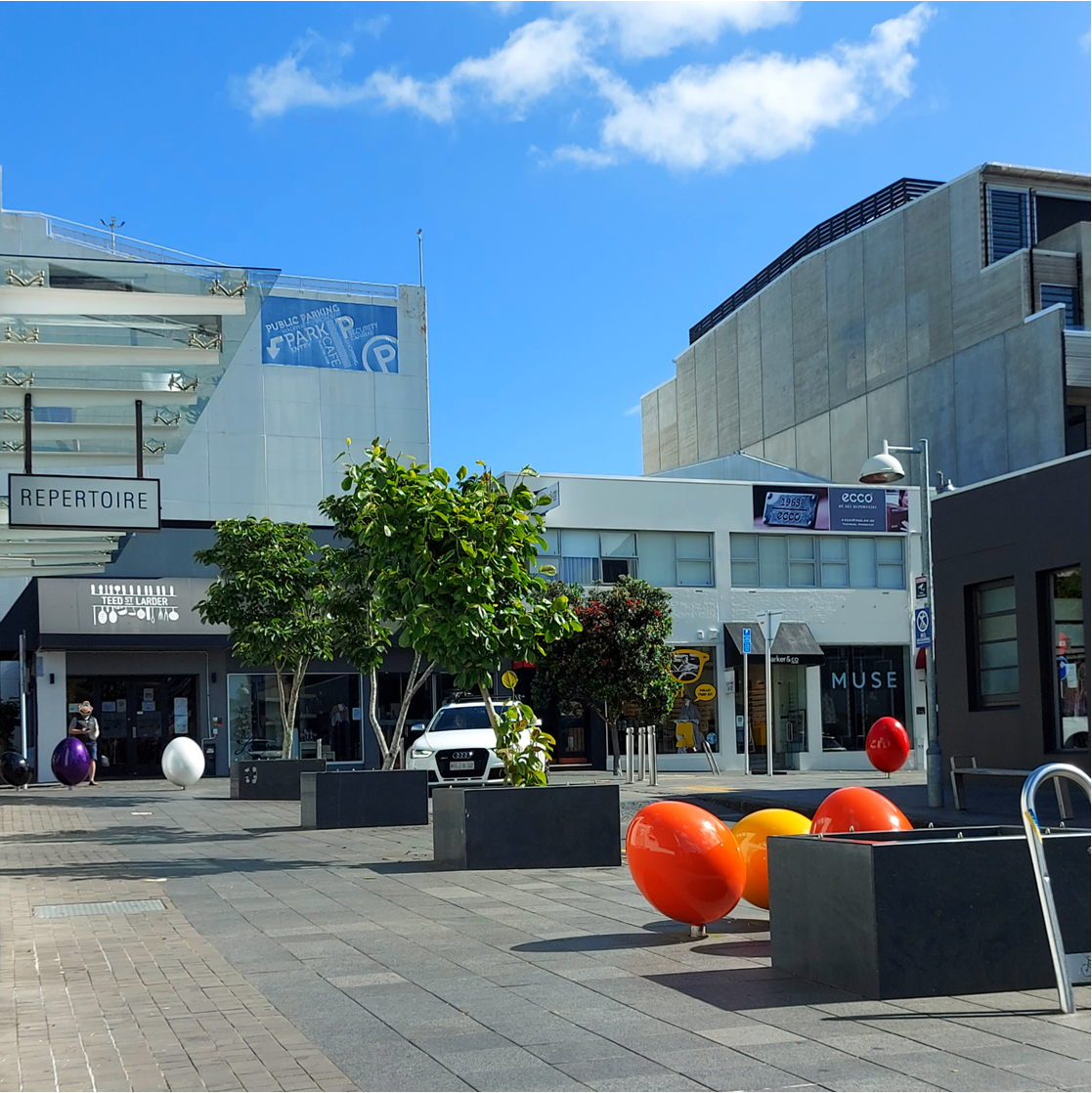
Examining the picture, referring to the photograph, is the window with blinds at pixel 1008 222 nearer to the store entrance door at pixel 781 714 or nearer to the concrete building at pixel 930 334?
the concrete building at pixel 930 334

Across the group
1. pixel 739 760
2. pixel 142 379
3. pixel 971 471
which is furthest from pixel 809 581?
pixel 142 379

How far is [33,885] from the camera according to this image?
484 inches

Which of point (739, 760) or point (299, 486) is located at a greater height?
point (299, 486)

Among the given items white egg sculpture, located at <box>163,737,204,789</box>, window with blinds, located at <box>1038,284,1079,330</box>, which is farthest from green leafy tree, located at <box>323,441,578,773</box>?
window with blinds, located at <box>1038,284,1079,330</box>

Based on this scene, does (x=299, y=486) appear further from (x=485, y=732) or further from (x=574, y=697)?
(x=485, y=732)

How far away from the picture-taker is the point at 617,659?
31.5m

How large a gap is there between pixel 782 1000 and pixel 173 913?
5.46 m

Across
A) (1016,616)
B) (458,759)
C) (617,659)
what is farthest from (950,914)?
(617,659)

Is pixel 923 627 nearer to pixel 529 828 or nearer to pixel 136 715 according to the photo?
pixel 529 828

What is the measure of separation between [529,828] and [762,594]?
2700cm

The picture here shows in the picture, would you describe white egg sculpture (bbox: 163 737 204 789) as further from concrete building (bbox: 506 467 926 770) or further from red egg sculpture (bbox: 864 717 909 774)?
red egg sculpture (bbox: 864 717 909 774)

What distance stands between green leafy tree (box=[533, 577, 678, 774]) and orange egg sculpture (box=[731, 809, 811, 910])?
21943 millimetres

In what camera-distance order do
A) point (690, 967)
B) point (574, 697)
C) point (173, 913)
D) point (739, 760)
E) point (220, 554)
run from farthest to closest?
point (739, 760)
point (574, 697)
point (220, 554)
point (173, 913)
point (690, 967)

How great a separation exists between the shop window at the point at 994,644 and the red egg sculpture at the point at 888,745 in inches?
181
